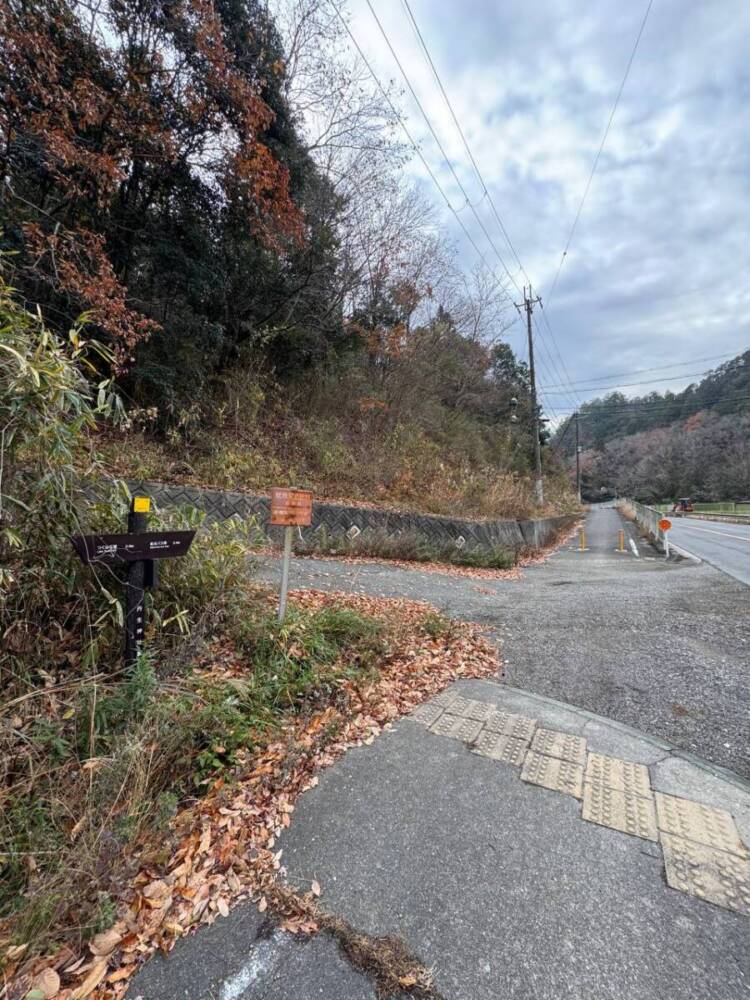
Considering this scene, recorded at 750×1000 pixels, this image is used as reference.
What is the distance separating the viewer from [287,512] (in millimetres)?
3193

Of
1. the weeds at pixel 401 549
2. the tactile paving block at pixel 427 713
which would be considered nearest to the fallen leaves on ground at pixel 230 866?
the tactile paving block at pixel 427 713

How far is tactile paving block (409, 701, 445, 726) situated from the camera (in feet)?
9.04

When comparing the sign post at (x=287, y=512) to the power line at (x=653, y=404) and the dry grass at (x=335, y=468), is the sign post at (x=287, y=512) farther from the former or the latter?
the power line at (x=653, y=404)

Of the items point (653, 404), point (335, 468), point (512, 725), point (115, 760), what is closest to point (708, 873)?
point (512, 725)

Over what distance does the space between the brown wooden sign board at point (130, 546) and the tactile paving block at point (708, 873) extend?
2.76 metres

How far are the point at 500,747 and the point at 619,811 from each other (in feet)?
2.10

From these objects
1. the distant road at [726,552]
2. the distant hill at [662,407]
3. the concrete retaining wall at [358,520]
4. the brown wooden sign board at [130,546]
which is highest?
the distant hill at [662,407]

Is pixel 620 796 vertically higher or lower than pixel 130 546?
lower

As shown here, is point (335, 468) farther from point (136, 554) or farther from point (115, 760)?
point (115, 760)

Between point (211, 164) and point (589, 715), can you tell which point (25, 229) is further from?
point (589, 715)

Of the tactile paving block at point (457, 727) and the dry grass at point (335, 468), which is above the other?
the dry grass at point (335, 468)

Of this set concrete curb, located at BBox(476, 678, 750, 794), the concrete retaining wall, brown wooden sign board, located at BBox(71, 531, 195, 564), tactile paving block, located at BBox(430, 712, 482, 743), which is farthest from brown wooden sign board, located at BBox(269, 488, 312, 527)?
the concrete retaining wall

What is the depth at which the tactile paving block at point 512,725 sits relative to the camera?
2.60 metres

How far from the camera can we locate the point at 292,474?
952 centimetres
